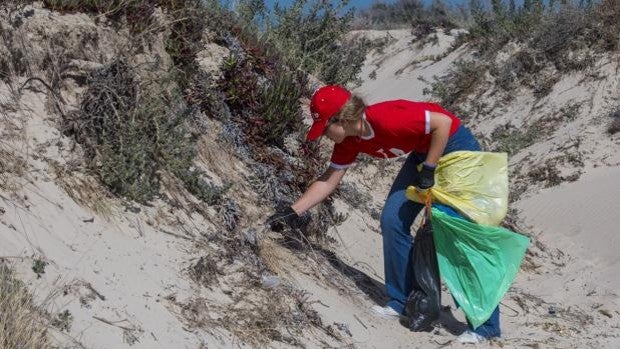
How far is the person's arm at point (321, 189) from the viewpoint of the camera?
5746 mm

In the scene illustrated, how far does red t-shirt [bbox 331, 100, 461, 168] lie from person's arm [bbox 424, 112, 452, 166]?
0.03 m

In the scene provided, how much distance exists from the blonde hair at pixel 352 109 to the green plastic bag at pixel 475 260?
71cm

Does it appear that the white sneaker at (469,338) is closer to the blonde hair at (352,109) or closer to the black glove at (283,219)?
the black glove at (283,219)

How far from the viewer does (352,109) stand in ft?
17.2

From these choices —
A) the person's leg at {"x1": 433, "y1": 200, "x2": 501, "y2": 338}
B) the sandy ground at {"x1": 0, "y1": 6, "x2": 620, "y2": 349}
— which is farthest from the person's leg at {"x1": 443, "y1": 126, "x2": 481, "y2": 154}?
the sandy ground at {"x1": 0, "y1": 6, "x2": 620, "y2": 349}

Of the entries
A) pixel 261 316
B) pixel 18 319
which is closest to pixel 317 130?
pixel 261 316

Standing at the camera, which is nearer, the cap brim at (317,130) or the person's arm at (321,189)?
the cap brim at (317,130)

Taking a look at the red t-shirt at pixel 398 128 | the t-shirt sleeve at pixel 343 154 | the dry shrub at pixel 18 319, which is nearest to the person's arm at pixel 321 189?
the t-shirt sleeve at pixel 343 154

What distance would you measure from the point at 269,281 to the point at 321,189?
77cm

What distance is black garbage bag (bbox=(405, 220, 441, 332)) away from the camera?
550cm

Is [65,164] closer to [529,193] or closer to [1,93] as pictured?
[1,93]

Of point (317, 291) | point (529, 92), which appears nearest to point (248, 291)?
point (317, 291)

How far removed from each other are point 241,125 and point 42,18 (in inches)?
66.6

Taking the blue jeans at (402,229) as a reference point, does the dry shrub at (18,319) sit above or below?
above
